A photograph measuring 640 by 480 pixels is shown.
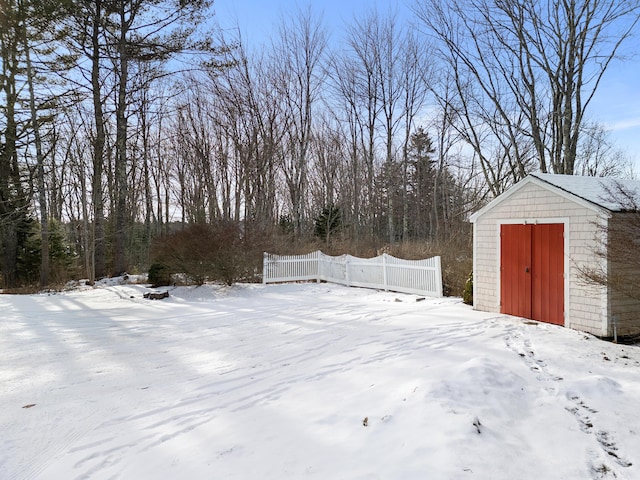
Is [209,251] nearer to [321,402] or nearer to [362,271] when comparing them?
[362,271]

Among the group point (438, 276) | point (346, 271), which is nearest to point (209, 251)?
point (346, 271)

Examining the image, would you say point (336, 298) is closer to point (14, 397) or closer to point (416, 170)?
point (14, 397)

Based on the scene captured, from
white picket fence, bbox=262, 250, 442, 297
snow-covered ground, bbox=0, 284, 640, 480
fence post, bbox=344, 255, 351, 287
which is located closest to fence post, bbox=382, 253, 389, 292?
white picket fence, bbox=262, 250, 442, 297

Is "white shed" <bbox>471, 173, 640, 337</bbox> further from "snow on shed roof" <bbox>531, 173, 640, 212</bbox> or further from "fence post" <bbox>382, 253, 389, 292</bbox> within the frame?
"fence post" <bbox>382, 253, 389, 292</bbox>

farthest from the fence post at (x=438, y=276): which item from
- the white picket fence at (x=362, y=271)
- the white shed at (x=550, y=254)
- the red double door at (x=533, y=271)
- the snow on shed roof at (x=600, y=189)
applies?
the snow on shed roof at (x=600, y=189)

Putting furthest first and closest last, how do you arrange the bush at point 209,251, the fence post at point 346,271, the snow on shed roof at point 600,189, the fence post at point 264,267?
the fence post at point 264,267
the fence post at point 346,271
the bush at point 209,251
the snow on shed roof at point 600,189

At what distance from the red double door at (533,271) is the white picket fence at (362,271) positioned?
7.74 feet

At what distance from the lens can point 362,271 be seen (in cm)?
1231

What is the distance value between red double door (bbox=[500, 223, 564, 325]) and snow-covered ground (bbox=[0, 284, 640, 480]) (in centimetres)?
39

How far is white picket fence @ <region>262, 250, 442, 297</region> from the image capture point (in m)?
10.3

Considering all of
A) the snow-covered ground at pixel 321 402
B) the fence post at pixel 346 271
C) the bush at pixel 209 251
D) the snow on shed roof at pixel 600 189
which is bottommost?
the snow-covered ground at pixel 321 402

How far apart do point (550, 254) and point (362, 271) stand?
606cm

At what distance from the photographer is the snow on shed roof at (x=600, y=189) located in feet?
19.8

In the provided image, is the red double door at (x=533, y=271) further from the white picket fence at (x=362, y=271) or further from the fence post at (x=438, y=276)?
the white picket fence at (x=362, y=271)
